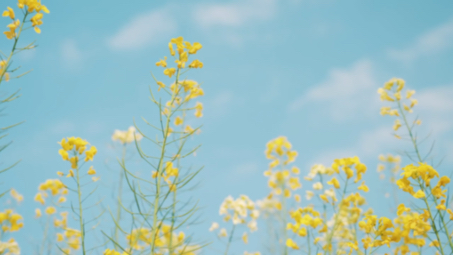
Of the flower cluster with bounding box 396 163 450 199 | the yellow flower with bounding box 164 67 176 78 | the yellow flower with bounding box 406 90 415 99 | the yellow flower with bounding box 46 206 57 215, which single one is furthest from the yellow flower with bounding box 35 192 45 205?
the yellow flower with bounding box 406 90 415 99

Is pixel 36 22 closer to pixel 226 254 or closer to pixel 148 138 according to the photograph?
pixel 148 138

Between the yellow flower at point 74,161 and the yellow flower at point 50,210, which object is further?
the yellow flower at point 50,210

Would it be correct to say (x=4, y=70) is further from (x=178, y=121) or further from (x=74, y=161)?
(x=178, y=121)

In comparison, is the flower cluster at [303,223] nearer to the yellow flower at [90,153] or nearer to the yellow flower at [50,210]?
the yellow flower at [90,153]

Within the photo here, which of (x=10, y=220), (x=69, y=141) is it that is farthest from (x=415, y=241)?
(x=10, y=220)

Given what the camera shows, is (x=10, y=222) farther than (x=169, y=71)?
Yes

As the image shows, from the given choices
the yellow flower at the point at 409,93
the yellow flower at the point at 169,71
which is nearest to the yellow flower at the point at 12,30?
the yellow flower at the point at 169,71

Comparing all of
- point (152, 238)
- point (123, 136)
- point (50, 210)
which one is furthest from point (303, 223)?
point (50, 210)

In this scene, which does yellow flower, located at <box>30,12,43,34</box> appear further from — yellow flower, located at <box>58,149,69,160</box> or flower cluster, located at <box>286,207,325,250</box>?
flower cluster, located at <box>286,207,325,250</box>

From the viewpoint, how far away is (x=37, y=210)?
5645 millimetres

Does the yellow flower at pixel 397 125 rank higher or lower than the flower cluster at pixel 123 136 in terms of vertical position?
lower

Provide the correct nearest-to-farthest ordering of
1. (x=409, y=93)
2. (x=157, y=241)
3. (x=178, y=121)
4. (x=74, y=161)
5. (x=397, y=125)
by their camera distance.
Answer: (x=74, y=161), (x=157, y=241), (x=178, y=121), (x=397, y=125), (x=409, y=93)

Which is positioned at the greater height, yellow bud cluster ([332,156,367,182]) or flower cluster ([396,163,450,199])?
yellow bud cluster ([332,156,367,182])

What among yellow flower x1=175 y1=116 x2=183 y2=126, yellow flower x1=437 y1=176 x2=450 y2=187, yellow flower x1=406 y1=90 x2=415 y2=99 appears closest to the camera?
yellow flower x1=437 y1=176 x2=450 y2=187
